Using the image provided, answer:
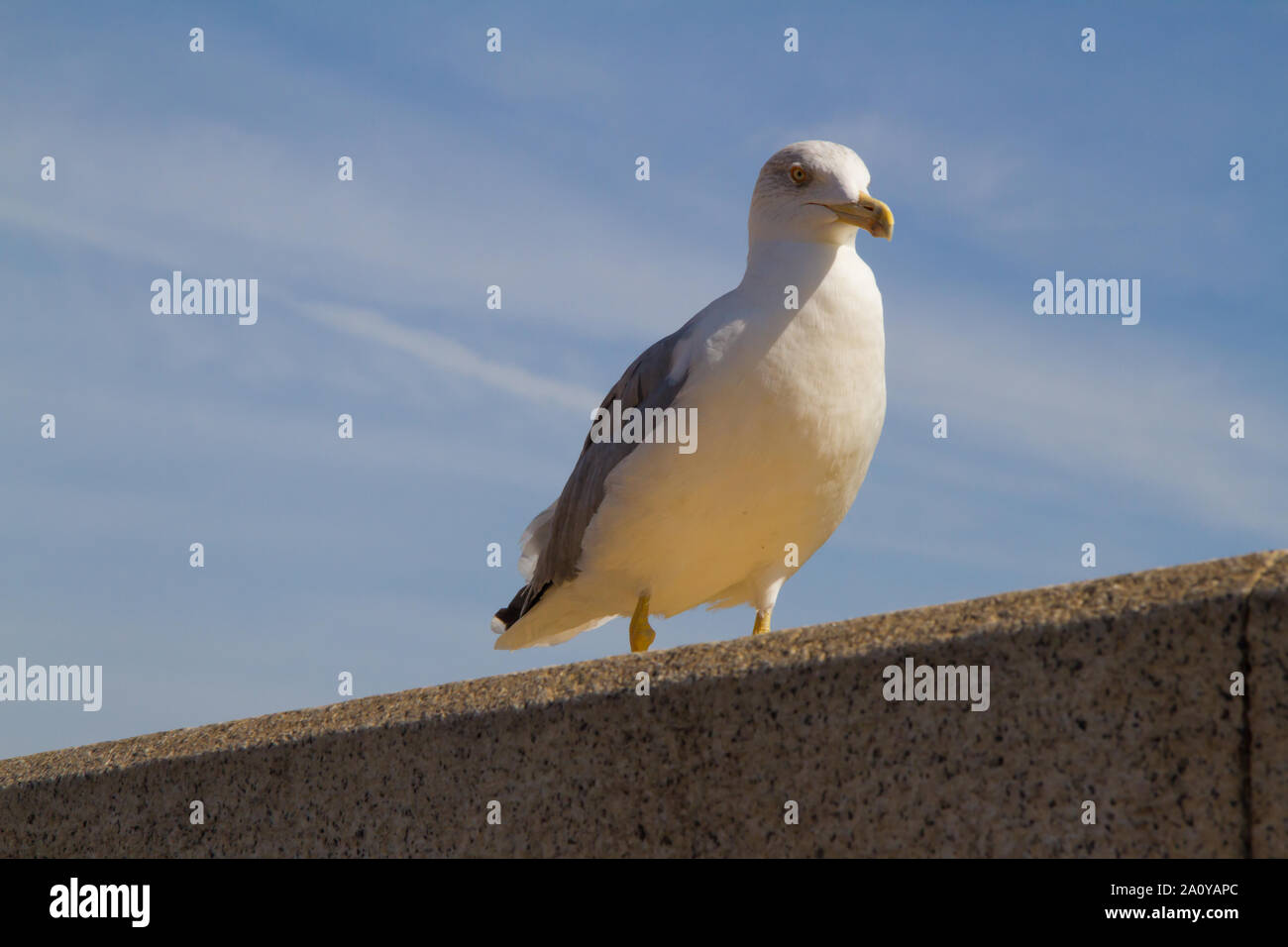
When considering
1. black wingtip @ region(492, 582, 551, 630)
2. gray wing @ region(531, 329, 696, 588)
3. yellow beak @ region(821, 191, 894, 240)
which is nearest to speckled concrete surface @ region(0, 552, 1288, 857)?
gray wing @ region(531, 329, 696, 588)

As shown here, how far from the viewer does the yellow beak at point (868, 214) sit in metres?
5.27

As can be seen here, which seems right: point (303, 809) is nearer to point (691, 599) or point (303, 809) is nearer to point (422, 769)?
point (422, 769)

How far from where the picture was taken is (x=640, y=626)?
5.67 meters

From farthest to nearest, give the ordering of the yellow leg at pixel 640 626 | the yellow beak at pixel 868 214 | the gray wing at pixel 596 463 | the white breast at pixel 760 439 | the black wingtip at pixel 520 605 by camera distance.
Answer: the black wingtip at pixel 520 605 < the yellow leg at pixel 640 626 < the gray wing at pixel 596 463 < the yellow beak at pixel 868 214 < the white breast at pixel 760 439

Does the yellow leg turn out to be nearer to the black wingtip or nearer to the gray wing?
the gray wing

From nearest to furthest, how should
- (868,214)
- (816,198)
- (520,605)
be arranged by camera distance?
(868,214) → (816,198) → (520,605)

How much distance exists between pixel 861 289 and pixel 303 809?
9.96ft

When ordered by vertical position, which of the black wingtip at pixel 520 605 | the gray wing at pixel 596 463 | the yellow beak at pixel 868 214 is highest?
the yellow beak at pixel 868 214

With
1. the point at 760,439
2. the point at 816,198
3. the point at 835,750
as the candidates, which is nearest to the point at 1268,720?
the point at 835,750

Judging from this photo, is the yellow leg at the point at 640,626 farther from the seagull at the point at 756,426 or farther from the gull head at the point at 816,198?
the gull head at the point at 816,198

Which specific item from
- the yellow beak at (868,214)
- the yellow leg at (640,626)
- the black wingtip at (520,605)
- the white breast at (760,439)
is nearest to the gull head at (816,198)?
the yellow beak at (868,214)

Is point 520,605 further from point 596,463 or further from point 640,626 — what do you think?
point 596,463

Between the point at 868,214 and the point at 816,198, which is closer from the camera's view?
the point at 868,214

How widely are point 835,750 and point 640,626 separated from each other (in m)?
2.81
